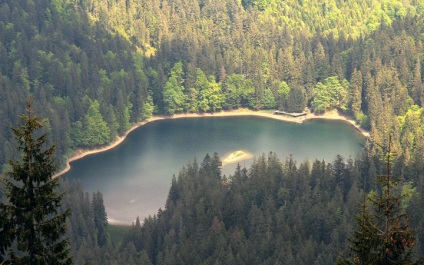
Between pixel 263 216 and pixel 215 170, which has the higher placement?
pixel 215 170

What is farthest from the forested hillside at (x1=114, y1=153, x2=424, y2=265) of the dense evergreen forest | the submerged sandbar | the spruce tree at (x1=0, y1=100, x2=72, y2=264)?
the spruce tree at (x1=0, y1=100, x2=72, y2=264)

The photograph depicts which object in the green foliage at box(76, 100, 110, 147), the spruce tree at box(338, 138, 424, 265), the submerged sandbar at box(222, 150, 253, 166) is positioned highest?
the spruce tree at box(338, 138, 424, 265)

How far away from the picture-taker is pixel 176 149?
16662 cm

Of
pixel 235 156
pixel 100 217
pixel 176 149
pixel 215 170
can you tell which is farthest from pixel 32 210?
pixel 176 149

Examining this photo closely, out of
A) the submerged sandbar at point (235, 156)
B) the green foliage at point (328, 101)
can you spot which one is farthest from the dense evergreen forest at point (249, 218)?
the green foliage at point (328, 101)

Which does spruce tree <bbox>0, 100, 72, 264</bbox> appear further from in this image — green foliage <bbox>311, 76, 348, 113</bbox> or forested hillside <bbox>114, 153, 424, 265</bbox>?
green foliage <bbox>311, 76, 348, 113</bbox>

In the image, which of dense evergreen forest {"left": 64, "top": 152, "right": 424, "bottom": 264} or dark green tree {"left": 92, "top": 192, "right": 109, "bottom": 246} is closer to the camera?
dense evergreen forest {"left": 64, "top": 152, "right": 424, "bottom": 264}

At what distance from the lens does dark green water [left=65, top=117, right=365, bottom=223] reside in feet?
474

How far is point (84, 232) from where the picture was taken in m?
122

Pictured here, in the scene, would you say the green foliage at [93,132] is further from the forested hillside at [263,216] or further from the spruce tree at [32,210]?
the spruce tree at [32,210]

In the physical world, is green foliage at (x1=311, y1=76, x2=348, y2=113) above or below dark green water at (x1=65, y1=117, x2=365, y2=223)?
above

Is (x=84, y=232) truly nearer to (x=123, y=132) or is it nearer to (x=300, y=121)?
(x=123, y=132)

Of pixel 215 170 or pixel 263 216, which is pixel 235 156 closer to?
pixel 215 170

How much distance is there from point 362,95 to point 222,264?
341 feet
